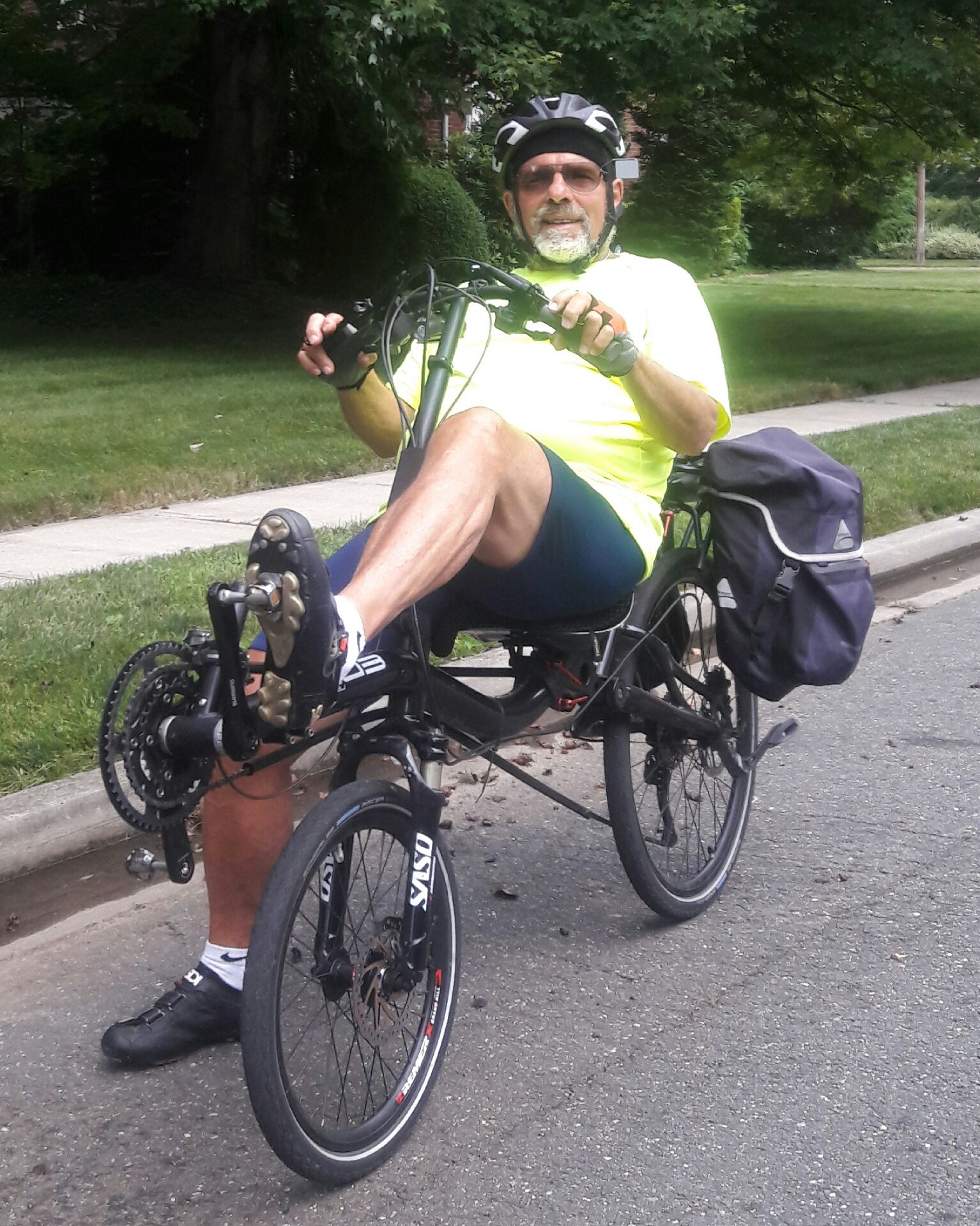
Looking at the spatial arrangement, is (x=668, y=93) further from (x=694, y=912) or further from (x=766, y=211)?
(x=766, y=211)

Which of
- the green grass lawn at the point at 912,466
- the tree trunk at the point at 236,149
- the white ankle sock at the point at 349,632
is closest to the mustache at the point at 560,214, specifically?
the white ankle sock at the point at 349,632

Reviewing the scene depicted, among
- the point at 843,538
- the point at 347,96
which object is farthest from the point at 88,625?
the point at 347,96

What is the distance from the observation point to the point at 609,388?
3.59 metres

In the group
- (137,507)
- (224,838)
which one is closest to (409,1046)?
(224,838)

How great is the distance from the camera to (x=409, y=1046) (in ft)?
9.72

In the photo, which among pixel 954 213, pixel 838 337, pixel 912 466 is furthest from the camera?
pixel 954 213

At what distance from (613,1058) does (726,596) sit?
3.53 ft

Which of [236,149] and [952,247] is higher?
[236,149]

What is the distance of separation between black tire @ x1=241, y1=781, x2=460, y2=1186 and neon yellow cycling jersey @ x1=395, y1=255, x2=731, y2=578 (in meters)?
0.95

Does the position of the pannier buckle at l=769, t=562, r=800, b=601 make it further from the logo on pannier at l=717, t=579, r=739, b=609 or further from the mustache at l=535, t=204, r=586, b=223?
the mustache at l=535, t=204, r=586, b=223

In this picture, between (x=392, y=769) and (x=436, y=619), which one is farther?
(x=392, y=769)

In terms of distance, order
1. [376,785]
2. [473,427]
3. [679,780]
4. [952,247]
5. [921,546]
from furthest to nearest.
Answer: [952,247]
[921,546]
[679,780]
[473,427]
[376,785]

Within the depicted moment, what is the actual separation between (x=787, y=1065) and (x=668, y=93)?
14.1 meters

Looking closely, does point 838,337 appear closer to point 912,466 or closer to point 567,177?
point 912,466
